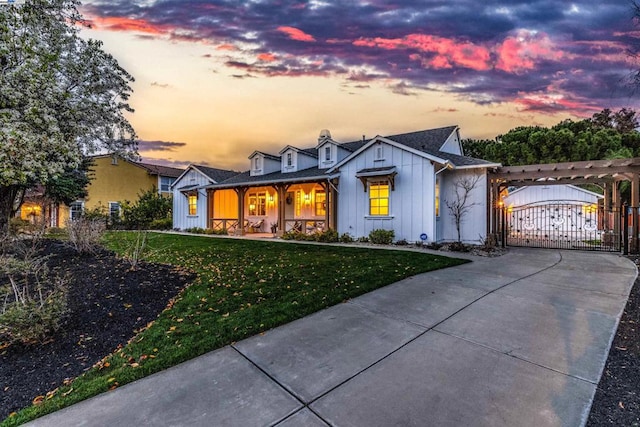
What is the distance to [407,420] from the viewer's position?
229 cm

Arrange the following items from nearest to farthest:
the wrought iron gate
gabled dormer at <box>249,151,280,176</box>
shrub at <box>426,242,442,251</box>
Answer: shrub at <box>426,242,442,251</box>
the wrought iron gate
gabled dormer at <box>249,151,280,176</box>

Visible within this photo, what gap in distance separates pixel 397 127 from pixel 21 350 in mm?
20481

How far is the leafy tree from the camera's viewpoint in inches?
247

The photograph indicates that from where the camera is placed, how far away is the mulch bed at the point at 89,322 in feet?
9.98

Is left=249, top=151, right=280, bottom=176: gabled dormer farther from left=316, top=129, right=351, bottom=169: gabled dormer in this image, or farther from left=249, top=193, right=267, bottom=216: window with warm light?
left=316, top=129, right=351, bottom=169: gabled dormer

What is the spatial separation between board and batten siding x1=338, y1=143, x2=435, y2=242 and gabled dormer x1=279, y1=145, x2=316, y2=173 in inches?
168

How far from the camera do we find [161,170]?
29844 mm

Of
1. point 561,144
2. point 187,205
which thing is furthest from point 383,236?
point 561,144

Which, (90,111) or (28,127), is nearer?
(28,127)

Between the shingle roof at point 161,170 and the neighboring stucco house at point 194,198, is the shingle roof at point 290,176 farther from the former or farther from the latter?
the shingle roof at point 161,170

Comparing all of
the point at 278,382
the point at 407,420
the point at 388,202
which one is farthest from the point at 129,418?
the point at 388,202

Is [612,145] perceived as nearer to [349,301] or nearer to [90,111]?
[349,301]

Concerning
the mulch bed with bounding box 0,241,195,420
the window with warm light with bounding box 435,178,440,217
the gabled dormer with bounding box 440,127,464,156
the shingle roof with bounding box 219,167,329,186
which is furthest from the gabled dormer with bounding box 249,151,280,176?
the mulch bed with bounding box 0,241,195,420

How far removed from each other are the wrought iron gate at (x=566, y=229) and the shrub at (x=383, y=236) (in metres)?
4.58
